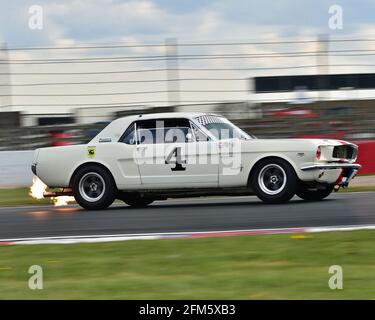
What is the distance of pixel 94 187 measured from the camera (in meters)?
11.4

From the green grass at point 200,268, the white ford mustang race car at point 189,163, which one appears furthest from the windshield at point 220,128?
the green grass at point 200,268

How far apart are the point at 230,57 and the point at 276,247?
7.80 meters

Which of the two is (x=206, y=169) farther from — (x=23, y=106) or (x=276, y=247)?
(x=23, y=106)

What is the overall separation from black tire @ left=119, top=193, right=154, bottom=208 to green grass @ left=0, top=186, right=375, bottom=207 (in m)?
2.23

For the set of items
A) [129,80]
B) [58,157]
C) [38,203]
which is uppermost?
[129,80]

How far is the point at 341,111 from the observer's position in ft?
54.6

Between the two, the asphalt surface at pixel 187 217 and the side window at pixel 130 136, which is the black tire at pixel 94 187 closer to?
the asphalt surface at pixel 187 217

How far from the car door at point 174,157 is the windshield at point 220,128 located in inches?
9.3

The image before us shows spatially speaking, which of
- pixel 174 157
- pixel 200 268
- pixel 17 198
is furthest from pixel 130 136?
pixel 200 268

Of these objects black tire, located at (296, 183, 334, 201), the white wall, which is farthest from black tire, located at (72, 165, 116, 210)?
the white wall

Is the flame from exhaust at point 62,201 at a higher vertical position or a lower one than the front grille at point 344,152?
lower

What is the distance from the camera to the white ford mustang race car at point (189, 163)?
34.9 feet
